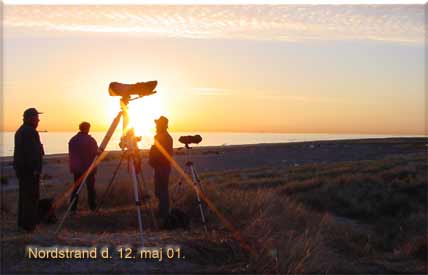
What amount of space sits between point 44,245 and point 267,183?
1457 centimetres

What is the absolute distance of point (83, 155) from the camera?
34.1ft

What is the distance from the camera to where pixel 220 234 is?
7.74 metres

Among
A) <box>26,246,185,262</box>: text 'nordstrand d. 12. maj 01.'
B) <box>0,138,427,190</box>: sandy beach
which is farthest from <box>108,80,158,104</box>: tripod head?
<box>0,138,427,190</box>: sandy beach

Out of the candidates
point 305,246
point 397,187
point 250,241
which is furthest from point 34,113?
point 397,187

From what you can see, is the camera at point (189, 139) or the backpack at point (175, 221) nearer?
the backpack at point (175, 221)

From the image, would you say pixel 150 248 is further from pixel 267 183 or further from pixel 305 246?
pixel 267 183

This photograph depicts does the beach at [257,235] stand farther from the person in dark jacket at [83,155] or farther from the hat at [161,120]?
the hat at [161,120]

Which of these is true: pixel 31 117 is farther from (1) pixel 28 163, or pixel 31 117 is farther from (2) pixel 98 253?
(2) pixel 98 253

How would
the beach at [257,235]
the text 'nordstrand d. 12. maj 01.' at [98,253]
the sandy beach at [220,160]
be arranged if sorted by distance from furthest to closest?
1. the sandy beach at [220,160]
2. the beach at [257,235]
3. the text 'nordstrand d. 12. maj 01.' at [98,253]

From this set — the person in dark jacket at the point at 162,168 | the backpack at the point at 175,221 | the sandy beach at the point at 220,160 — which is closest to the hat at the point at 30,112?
the person in dark jacket at the point at 162,168

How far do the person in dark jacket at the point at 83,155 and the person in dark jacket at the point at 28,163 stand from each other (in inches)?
93.5

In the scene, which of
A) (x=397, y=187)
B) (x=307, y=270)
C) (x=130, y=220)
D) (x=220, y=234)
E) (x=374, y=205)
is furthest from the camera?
(x=397, y=187)

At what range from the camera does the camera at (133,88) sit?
7.70 meters

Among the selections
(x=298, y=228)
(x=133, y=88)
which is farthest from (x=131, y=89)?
(x=298, y=228)
